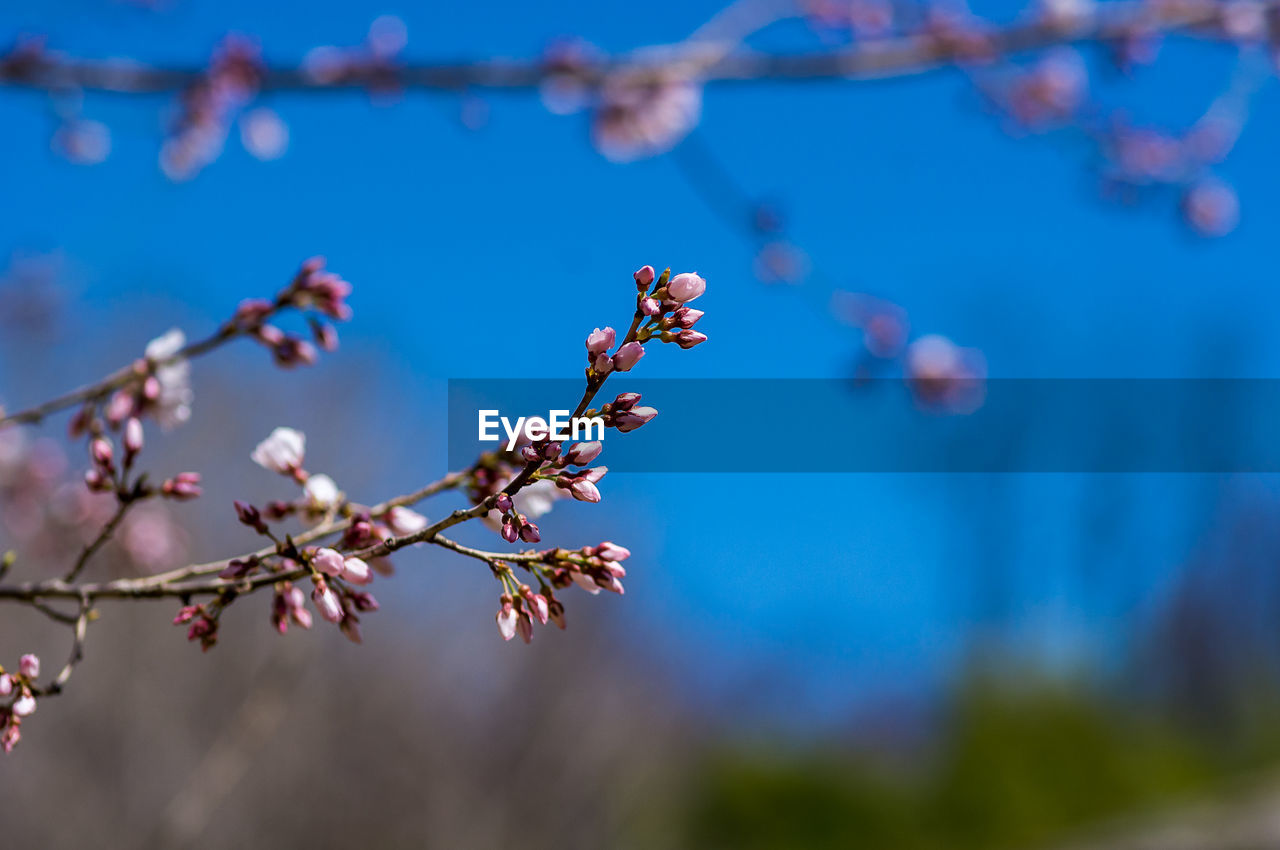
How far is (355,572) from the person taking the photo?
1.00 meters

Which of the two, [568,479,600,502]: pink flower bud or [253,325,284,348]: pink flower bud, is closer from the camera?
[568,479,600,502]: pink flower bud

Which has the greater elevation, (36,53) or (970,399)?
(970,399)

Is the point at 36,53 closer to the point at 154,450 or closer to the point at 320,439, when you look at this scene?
the point at 154,450

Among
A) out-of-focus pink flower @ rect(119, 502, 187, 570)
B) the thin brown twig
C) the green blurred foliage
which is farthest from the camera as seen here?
the green blurred foliage

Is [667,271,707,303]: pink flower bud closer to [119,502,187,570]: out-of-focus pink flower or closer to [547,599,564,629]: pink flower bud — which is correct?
[547,599,564,629]: pink flower bud

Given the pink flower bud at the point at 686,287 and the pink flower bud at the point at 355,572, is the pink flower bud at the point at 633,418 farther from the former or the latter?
the pink flower bud at the point at 355,572

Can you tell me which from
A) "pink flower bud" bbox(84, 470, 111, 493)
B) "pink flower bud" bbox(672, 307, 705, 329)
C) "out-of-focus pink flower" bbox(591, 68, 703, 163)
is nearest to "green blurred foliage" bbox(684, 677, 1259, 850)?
"out-of-focus pink flower" bbox(591, 68, 703, 163)

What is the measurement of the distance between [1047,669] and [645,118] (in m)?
16.2

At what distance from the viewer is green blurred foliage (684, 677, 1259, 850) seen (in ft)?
47.0

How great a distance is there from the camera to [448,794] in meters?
10.8

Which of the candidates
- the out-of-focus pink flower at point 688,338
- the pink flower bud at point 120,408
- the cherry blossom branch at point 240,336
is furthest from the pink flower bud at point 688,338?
the pink flower bud at point 120,408

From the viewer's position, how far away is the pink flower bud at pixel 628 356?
86 cm

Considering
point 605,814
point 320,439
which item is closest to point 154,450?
point 320,439

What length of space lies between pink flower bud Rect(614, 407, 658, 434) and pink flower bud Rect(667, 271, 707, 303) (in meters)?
0.11
